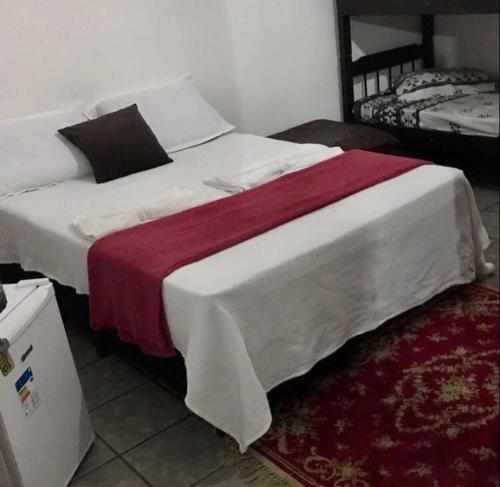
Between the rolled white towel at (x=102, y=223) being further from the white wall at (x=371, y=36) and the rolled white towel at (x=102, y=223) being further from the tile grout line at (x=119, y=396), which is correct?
the white wall at (x=371, y=36)

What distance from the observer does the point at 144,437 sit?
6.84 feet

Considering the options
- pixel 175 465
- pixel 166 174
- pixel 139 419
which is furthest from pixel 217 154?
pixel 175 465

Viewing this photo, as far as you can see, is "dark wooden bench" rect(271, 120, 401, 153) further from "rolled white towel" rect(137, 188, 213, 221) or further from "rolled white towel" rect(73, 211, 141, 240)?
"rolled white towel" rect(73, 211, 141, 240)

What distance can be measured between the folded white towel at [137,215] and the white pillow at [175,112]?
878 millimetres

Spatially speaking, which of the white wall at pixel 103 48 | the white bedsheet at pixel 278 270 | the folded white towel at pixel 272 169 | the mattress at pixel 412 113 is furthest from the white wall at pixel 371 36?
the white bedsheet at pixel 278 270

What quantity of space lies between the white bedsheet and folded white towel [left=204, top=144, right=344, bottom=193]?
0.22 ft

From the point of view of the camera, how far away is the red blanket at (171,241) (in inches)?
78.0

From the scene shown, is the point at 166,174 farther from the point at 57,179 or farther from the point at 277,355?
the point at 277,355

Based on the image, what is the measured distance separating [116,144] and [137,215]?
0.74 meters

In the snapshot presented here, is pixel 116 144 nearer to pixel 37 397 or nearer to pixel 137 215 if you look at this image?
pixel 137 215

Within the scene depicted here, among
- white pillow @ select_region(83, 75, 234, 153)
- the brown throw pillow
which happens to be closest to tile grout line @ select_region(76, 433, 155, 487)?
the brown throw pillow

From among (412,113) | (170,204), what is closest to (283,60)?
(412,113)

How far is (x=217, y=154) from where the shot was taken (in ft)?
10.4

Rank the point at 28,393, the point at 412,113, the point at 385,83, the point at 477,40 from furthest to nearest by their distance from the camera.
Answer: the point at 385,83, the point at 412,113, the point at 28,393, the point at 477,40
